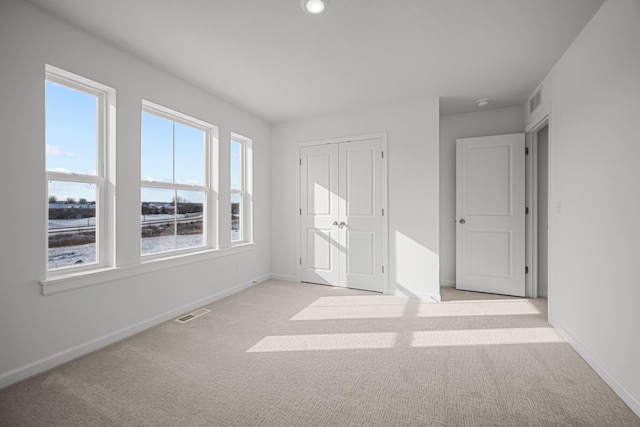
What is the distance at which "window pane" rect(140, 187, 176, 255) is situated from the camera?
307 centimetres

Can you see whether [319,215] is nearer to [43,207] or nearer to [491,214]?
[491,214]

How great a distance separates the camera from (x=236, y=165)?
4492 mm

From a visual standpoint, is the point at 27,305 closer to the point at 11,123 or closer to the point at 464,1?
the point at 11,123

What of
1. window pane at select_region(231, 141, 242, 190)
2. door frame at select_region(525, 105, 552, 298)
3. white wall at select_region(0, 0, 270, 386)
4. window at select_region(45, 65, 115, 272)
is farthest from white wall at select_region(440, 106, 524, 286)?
window at select_region(45, 65, 115, 272)

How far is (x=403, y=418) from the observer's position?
168cm

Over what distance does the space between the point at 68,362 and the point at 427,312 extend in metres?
3.42

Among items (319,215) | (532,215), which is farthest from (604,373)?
(319,215)

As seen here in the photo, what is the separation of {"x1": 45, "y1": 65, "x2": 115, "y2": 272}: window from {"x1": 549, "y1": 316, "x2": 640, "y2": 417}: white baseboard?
4.00m

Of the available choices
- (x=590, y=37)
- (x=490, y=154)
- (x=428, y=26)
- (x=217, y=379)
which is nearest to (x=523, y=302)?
(x=490, y=154)

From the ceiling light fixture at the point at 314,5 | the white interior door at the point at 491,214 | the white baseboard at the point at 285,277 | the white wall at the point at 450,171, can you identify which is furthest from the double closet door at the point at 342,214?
the ceiling light fixture at the point at 314,5

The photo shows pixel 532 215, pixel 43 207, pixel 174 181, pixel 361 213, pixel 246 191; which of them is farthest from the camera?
pixel 246 191

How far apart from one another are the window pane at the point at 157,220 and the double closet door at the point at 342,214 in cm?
201

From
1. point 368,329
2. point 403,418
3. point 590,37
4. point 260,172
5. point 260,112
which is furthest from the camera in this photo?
point 260,172

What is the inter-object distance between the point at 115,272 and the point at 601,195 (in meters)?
3.99
